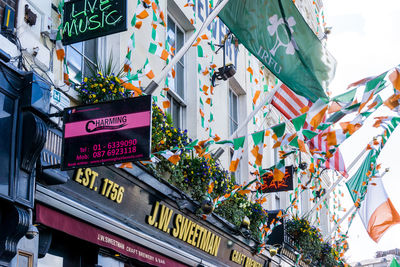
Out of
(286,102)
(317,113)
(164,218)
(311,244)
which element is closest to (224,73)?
(286,102)

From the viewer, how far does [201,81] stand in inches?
574

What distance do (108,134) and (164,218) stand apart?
12.5ft

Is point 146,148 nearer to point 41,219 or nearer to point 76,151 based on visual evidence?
point 76,151

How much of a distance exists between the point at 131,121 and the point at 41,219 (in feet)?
5.16

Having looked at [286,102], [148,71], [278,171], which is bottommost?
[278,171]

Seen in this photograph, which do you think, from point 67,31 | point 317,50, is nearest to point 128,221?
point 67,31

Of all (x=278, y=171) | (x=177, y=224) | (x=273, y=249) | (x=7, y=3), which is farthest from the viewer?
(x=273, y=249)

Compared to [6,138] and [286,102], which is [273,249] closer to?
[286,102]

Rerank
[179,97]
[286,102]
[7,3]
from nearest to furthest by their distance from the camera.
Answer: [7,3] → [179,97] → [286,102]

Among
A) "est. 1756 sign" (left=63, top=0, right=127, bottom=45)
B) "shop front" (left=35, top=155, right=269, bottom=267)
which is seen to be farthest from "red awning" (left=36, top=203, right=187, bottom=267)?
"est. 1756 sign" (left=63, top=0, right=127, bottom=45)

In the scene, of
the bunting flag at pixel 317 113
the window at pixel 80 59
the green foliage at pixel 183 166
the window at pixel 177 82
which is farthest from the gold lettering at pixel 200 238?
the window at pixel 80 59

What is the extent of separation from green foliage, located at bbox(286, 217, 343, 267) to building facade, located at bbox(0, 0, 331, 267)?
4389 millimetres

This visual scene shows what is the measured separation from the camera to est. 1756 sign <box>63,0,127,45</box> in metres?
8.52

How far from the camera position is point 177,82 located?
14023 mm
